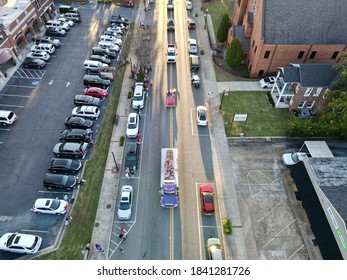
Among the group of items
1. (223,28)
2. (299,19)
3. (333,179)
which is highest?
(223,28)

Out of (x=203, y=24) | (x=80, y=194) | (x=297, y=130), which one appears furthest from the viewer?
(x=203, y=24)

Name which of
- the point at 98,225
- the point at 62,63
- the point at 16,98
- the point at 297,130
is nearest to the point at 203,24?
the point at 62,63

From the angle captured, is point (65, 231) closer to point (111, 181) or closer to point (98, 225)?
point (98, 225)

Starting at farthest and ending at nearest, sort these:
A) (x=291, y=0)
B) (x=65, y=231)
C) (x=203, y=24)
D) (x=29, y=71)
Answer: (x=203, y=24) → (x=29, y=71) → (x=291, y=0) → (x=65, y=231)

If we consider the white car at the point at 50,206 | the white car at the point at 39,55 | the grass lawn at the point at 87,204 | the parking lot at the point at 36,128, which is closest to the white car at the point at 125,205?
the grass lawn at the point at 87,204

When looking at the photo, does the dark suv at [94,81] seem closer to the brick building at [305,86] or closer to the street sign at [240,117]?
the street sign at [240,117]

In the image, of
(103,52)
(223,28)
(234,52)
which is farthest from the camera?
(223,28)

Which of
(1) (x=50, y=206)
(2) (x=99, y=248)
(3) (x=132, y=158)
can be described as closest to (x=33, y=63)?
(3) (x=132, y=158)

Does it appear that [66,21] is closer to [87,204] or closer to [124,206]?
[87,204]
